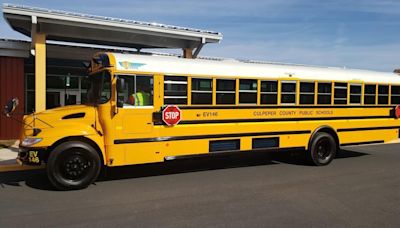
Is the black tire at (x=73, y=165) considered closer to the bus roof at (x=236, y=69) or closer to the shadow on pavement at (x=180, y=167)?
the shadow on pavement at (x=180, y=167)

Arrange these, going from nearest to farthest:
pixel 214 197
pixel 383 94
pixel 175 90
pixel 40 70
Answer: pixel 214 197
pixel 175 90
pixel 383 94
pixel 40 70

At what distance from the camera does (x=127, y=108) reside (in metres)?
7.09

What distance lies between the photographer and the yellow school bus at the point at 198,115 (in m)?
6.75

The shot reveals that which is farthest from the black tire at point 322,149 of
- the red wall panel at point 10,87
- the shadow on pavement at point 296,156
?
the red wall panel at point 10,87

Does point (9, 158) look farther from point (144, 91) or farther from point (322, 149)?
point (322, 149)

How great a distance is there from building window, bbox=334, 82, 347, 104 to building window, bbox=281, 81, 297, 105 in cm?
127

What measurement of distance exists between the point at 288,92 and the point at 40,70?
26.4 ft

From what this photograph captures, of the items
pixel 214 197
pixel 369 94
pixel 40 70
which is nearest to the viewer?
pixel 214 197

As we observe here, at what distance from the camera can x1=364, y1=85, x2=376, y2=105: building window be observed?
9891 mm

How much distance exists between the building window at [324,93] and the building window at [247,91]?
1.85 m

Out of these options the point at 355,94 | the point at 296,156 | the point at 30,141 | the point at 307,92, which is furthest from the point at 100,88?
the point at 355,94

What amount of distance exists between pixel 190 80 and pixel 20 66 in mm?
8414

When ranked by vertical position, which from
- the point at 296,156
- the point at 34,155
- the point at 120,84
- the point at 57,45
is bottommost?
the point at 296,156

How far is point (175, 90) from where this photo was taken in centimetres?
754
